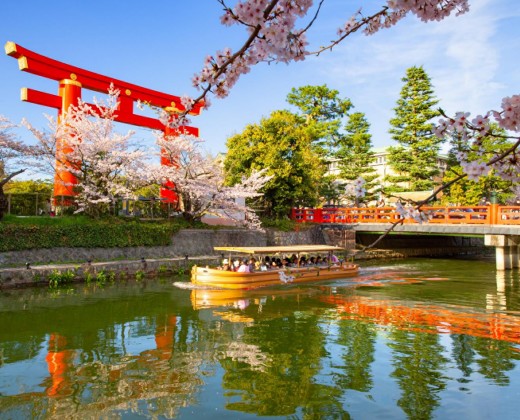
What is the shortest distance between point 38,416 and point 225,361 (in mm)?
4034

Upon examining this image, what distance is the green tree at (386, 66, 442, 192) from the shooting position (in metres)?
39.2

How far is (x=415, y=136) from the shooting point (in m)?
40.1

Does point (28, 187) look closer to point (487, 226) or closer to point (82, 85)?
point (82, 85)

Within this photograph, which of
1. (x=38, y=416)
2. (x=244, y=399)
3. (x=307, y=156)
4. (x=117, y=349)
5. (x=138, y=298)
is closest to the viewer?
(x=38, y=416)

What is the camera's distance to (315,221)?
120 feet

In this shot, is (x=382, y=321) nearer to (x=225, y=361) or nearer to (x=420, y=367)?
(x=420, y=367)

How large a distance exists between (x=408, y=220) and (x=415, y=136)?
15.7 meters

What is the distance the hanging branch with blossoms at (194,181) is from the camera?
27.7 metres

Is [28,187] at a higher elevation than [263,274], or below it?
higher

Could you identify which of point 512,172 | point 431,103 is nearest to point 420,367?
point 512,172

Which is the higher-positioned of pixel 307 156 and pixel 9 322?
pixel 307 156

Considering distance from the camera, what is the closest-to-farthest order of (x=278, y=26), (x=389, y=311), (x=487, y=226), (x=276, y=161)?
(x=278, y=26) < (x=389, y=311) < (x=487, y=226) < (x=276, y=161)

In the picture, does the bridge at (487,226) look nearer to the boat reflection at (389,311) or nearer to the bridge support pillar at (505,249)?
the bridge support pillar at (505,249)

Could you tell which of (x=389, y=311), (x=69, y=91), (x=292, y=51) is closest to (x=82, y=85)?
(x=69, y=91)
